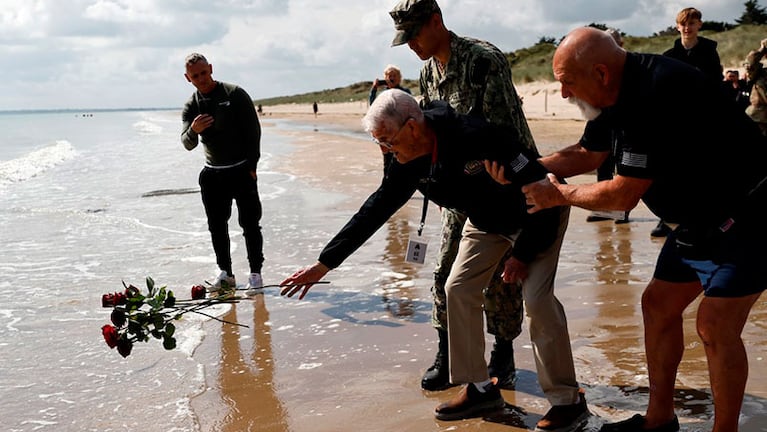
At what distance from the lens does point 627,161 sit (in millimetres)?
2979

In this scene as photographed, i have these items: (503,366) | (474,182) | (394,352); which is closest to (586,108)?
(474,182)

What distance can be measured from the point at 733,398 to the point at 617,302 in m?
2.85

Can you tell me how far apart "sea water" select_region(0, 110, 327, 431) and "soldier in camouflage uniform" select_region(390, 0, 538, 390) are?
5.18 feet

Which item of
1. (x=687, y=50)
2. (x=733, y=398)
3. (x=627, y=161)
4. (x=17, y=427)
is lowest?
(x=17, y=427)

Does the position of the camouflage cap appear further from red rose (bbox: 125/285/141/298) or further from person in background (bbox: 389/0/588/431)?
red rose (bbox: 125/285/141/298)

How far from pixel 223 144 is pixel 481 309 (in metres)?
3.73

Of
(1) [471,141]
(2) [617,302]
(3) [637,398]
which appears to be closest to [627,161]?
(1) [471,141]

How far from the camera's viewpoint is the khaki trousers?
3.71m

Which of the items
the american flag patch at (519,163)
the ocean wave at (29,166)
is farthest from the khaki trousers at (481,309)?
the ocean wave at (29,166)

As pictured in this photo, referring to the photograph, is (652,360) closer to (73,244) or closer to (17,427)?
(17,427)

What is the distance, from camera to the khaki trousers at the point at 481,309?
3711 mm

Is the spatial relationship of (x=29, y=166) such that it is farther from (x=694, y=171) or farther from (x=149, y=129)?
(x=149, y=129)

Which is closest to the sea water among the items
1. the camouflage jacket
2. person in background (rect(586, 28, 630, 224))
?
the camouflage jacket

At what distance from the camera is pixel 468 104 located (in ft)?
14.0
